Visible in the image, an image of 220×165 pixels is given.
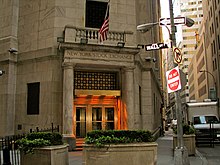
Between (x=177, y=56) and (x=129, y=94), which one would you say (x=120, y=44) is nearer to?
(x=129, y=94)

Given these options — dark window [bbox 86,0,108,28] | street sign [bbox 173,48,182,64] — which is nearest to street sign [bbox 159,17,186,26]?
street sign [bbox 173,48,182,64]

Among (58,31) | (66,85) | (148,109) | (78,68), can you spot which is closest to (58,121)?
(66,85)

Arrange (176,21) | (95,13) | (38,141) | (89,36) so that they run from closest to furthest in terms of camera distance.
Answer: (38,141), (176,21), (89,36), (95,13)

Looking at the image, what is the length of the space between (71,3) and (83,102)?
22.5 ft

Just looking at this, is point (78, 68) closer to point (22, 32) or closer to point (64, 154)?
point (22, 32)

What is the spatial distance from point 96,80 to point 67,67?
9.48 ft

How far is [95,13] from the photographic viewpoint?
20.8 meters

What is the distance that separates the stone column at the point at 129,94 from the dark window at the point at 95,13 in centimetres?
444

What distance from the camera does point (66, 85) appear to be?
1730 centimetres

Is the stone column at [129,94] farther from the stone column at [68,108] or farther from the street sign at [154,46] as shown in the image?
the street sign at [154,46]

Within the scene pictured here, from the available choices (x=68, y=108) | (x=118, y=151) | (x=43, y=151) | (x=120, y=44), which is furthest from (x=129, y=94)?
(x=43, y=151)

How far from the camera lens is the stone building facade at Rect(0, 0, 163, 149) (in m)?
18.1

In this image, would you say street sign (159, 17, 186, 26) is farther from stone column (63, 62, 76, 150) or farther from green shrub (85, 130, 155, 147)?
stone column (63, 62, 76, 150)

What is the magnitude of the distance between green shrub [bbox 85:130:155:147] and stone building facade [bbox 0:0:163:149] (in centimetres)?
709
